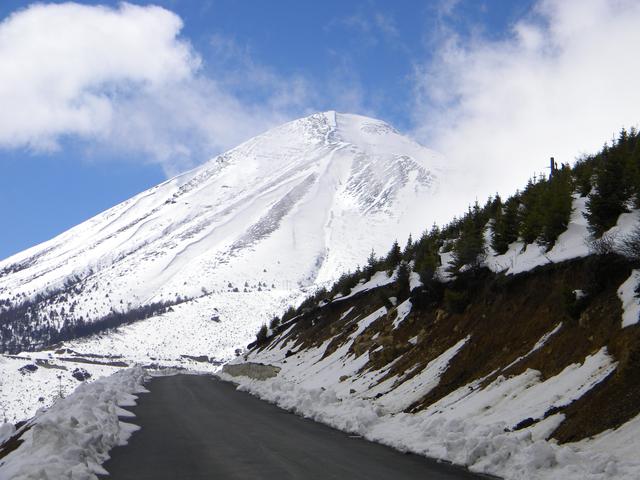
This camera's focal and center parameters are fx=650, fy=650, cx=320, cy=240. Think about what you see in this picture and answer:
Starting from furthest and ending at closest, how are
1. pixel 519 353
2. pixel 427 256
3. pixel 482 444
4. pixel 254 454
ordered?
pixel 427 256 < pixel 519 353 < pixel 254 454 < pixel 482 444

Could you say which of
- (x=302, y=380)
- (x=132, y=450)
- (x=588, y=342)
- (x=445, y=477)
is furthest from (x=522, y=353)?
(x=302, y=380)

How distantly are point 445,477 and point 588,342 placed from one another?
5.23 meters

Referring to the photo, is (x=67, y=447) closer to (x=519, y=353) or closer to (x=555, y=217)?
(x=519, y=353)

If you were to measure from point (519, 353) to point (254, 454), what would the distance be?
742 cm

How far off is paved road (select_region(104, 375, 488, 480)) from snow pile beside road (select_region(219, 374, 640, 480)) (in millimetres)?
436

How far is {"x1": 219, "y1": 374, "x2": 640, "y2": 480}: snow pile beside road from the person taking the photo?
9.37 m

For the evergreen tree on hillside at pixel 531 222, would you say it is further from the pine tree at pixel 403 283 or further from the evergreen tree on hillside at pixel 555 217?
the pine tree at pixel 403 283

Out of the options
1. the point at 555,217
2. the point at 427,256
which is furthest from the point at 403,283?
the point at 555,217

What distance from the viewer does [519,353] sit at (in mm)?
16562

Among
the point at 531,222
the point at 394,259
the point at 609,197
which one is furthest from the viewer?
the point at 394,259

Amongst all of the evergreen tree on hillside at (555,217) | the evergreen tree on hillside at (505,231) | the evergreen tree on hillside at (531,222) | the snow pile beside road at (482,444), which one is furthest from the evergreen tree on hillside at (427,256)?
the snow pile beside road at (482,444)

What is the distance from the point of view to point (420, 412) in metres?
16.8

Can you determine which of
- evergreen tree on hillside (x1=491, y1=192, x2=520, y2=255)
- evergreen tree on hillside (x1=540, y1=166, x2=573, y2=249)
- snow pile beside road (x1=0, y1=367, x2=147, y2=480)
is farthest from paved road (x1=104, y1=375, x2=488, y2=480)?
evergreen tree on hillside (x1=491, y1=192, x2=520, y2=255)

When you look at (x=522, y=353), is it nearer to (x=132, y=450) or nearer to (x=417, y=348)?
(x=417, y=348)
